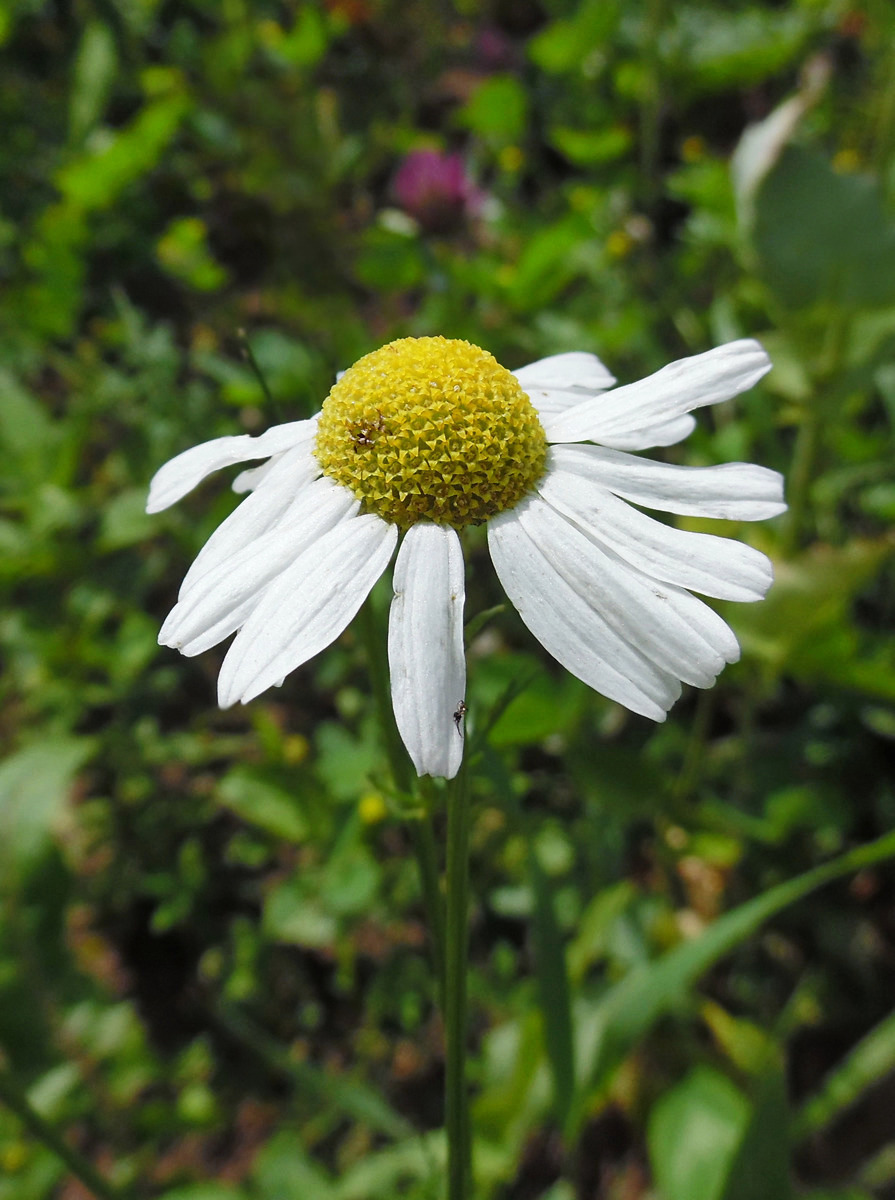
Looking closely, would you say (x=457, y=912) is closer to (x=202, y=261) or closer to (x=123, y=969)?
(x=123, y=969)

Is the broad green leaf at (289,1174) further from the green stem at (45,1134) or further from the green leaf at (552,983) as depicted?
the green leaf at (552,983)

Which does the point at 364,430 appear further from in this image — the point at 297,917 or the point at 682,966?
the point at 297,917

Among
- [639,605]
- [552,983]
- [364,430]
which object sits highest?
[364,430]

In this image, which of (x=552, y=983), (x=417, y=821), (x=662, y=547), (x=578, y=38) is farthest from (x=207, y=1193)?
(x=578, y=38)

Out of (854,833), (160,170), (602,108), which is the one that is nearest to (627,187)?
(602,108)

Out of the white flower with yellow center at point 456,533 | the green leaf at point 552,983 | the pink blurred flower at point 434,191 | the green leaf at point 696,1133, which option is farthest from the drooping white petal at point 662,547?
the pink blurred flower at point 434,191

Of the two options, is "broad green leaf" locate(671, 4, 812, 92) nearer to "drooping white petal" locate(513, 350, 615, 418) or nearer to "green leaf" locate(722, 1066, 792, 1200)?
"drooping white petal" locate(513, 350, 615, 418)
